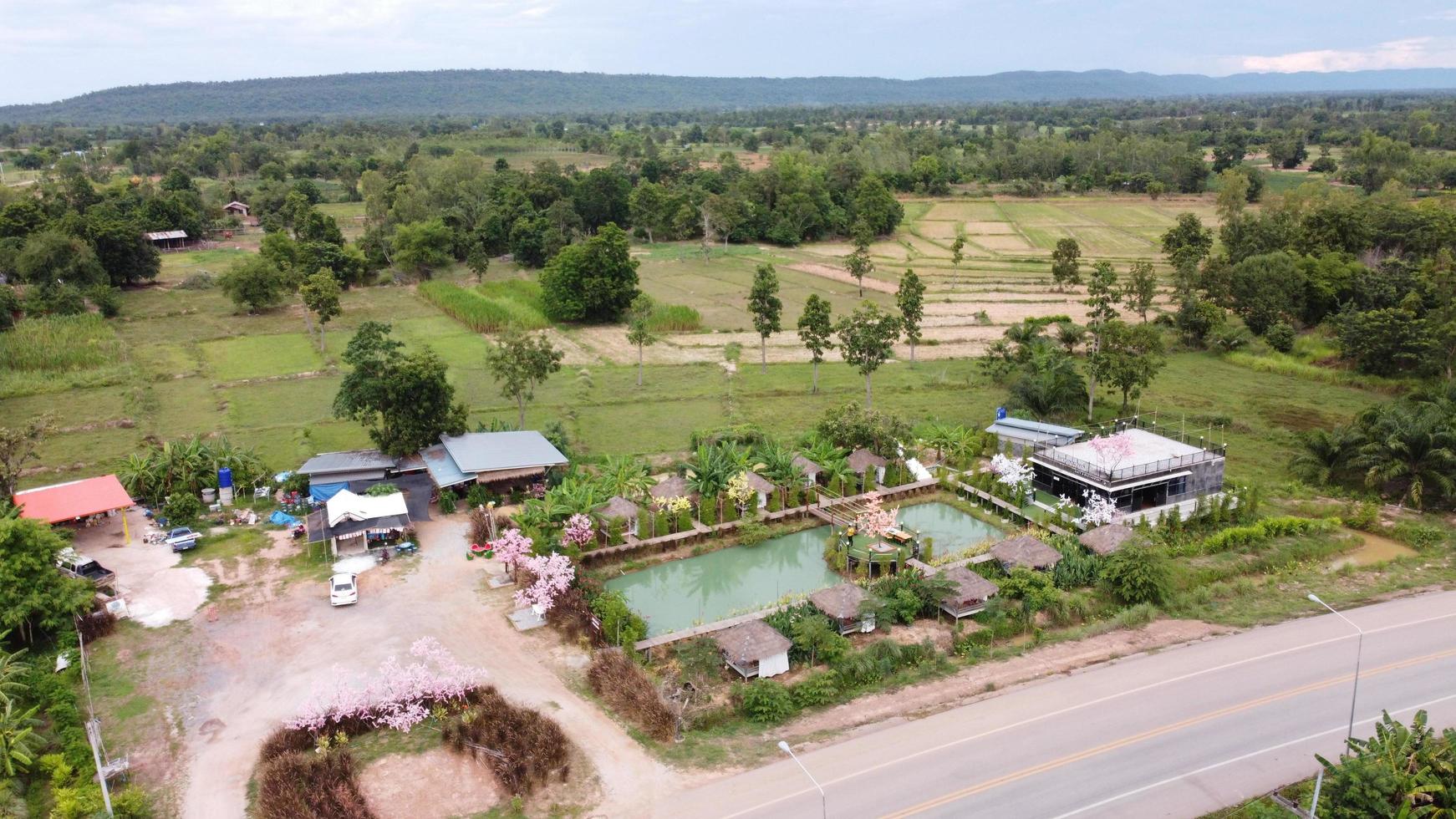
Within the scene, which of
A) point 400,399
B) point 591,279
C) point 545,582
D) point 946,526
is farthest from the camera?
point 591,279

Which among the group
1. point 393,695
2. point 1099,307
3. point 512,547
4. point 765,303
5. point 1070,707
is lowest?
point 1070,707

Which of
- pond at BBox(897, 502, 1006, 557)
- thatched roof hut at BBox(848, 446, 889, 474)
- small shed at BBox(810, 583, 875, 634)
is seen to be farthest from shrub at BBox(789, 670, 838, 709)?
thatched roof hut at BBox(848, 446, 889, 474)

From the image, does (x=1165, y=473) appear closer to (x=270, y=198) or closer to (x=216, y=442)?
(x=216, y=442)

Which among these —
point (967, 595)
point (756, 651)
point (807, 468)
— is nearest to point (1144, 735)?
point (967, 595)

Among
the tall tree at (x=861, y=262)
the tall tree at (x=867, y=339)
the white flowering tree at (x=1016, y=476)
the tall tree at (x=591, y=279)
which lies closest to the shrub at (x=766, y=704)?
the white flowering tree at (x=1016, y=476)

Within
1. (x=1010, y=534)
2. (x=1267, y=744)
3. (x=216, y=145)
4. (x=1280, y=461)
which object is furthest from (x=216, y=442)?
(x=216, y=145)

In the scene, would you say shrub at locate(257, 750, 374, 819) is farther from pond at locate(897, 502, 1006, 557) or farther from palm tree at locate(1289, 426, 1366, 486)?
palm tree at locate(1289, 426, 1366, 486)

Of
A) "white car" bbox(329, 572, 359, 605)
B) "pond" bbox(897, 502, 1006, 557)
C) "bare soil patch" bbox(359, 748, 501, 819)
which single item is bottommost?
"pond" bbox(897, 502, 1006, 557)

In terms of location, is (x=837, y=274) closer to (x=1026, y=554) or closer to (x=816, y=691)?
(x=1026, y=554)
